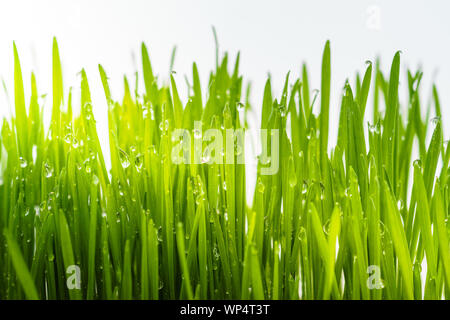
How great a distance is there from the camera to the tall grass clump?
0.65m

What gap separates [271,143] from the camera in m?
0.74

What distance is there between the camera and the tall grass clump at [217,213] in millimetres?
648

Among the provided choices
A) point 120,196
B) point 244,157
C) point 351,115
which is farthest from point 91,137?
point 351,115

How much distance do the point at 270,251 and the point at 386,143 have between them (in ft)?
0.73

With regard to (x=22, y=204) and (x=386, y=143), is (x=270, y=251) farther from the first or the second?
(x=22, y=204)

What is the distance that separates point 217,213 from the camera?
684 mm

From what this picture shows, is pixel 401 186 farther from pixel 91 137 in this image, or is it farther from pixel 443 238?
pixel 91 137

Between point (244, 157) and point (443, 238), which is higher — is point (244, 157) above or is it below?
above
